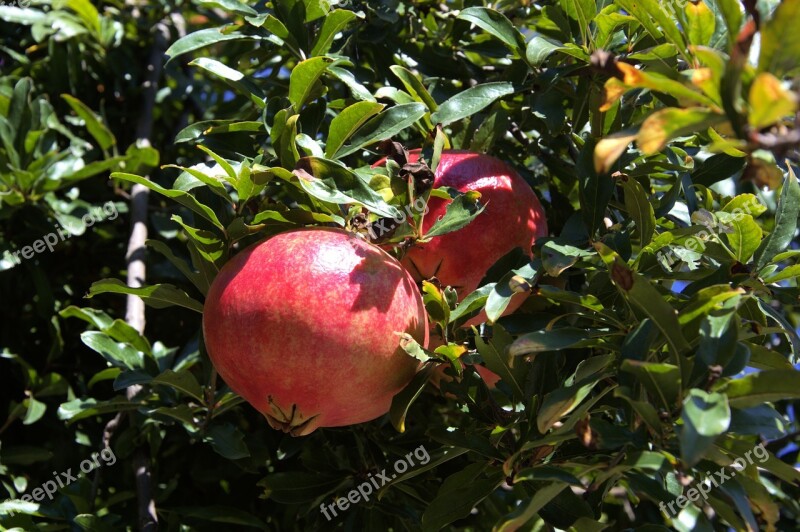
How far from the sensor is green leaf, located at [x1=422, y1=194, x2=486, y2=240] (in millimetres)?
1417

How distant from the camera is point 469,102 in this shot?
1.69 metres

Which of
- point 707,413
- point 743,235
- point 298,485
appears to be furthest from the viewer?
point 298,485

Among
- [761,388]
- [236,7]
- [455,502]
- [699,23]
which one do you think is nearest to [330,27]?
[236,7]

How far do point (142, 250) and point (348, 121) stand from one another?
3.12ft

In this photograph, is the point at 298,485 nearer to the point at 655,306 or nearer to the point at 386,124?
the point at 386,124

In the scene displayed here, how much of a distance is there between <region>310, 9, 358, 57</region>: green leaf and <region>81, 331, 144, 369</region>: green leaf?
0.78m

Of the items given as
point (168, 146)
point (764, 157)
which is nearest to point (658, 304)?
point (764, 157)

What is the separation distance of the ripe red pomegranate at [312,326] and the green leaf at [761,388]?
0.48m

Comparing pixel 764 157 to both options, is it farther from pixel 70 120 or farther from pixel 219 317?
pixel 70 120

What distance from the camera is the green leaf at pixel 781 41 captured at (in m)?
0.97

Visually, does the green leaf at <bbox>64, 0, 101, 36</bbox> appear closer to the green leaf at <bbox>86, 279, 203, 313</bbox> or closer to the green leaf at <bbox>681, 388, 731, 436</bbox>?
the green leaf at <bbox>86, 279, 203, 313</bbox>

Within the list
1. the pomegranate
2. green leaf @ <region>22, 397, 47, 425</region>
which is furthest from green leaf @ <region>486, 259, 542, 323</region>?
green leaf @ <region>22, 397, 47, 425</region>

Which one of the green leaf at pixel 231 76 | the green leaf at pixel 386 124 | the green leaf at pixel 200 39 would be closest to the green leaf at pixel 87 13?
the green leaf at pixel 200 39

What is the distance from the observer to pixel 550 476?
121cm
